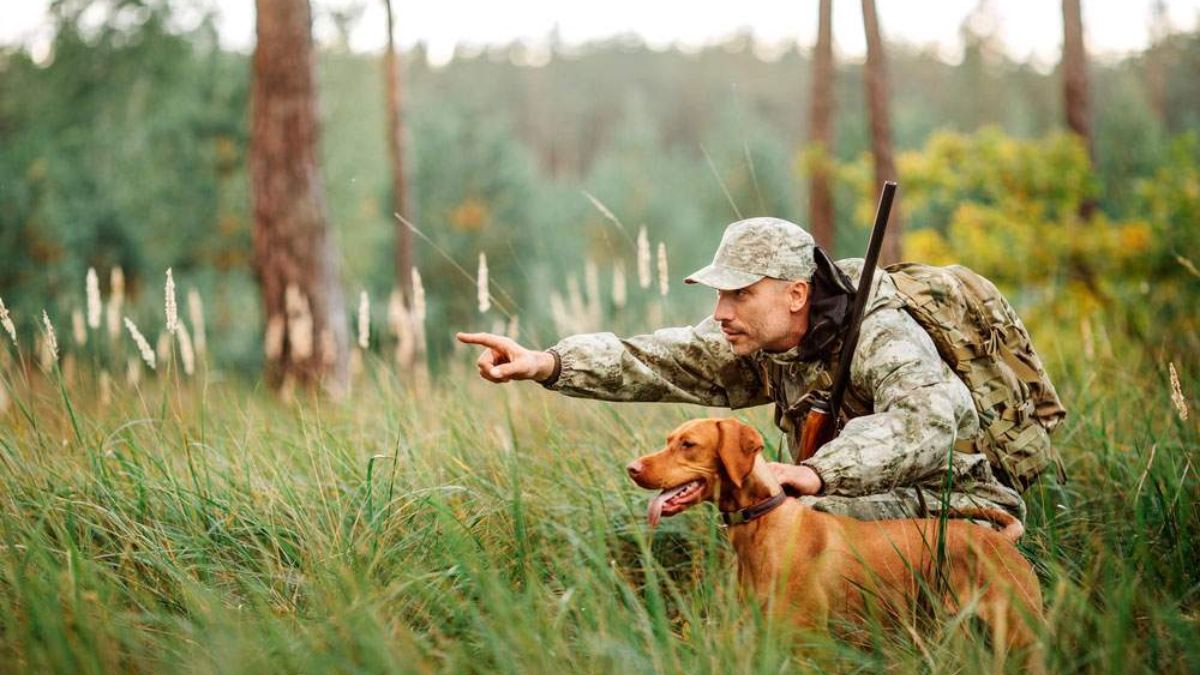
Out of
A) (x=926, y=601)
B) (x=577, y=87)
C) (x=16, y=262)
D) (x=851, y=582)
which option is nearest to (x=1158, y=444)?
(x=926, y=601)

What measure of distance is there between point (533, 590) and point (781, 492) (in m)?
0.87

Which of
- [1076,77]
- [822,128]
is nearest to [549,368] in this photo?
[1076,77]

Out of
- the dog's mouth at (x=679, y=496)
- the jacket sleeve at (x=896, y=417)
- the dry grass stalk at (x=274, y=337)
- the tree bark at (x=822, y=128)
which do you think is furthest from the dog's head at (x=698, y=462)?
the tree bark at (x=822, y=128)

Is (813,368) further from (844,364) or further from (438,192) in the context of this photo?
(438,192)

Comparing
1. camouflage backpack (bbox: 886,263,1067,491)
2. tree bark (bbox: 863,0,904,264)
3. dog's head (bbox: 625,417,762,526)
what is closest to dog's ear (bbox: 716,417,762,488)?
dog's head (bbox: 625,417,762,526)

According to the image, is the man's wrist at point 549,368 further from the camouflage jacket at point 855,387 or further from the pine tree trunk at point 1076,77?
the pine tree trunk at point 1076,77

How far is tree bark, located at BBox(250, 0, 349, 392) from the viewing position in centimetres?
834

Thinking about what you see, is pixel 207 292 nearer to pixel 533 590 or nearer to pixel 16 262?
pixel 16 262

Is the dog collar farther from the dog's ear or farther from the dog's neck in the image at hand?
the dog's ear

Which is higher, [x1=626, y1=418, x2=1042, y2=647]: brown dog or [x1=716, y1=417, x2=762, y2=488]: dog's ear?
[x1=716, y1=417, x2=762, y2=488]: dog's ear

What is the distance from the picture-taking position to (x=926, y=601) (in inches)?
133

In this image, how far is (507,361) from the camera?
3.81 meters

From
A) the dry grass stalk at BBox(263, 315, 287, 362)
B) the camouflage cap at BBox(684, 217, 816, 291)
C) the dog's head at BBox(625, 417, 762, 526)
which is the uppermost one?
the camouflage cap at BBox(684, 217, 816, 291)

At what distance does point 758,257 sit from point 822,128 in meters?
14.1
